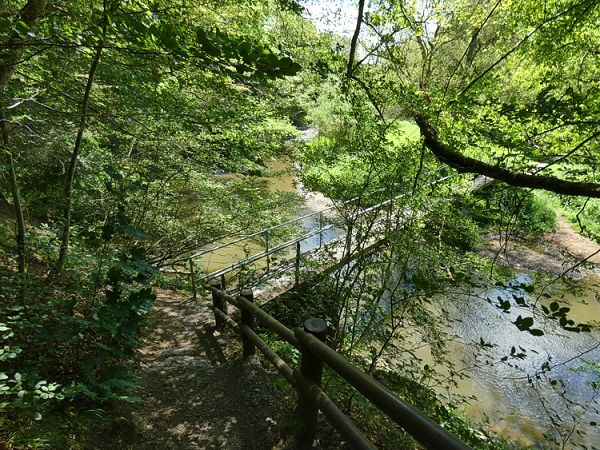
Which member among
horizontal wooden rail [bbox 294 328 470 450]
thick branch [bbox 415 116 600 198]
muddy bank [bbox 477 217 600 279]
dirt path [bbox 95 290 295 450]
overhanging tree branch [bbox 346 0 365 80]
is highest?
overhanging tree branch [bbox 346 0 365 80]

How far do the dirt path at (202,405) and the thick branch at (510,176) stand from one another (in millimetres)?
2592

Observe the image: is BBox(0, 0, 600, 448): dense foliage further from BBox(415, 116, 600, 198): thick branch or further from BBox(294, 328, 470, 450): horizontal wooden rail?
BBox(294, 328, 470, 450): horizontal wooden rail

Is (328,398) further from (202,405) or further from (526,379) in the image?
(526,379)

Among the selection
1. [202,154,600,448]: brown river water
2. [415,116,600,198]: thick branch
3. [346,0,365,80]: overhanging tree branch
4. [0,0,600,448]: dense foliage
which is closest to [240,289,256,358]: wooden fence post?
[0,0,600,448]: dense foliage

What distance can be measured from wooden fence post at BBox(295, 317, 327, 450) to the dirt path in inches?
7.4

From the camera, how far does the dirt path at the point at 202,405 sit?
7.88ft

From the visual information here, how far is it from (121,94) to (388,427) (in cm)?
514

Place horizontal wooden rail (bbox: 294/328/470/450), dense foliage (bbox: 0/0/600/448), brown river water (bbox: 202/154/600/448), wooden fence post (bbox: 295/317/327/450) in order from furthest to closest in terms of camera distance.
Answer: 1. brown river water (bbox: 202/154/600/448)
2. dense foliage (bbox: 0/0/600/448)
3. wooden fence post (bbox: 295/317/327/450)
4. horizontal wooden rail (bbox: 294/328/470/450)

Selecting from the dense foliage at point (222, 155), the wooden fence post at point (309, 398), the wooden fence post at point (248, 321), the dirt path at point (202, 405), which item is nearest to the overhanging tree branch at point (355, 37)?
the dense foliage at point (222, 155)

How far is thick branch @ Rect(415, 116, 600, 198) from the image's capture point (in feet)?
8.00

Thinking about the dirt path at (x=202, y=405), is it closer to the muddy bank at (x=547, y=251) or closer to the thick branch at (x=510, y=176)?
the thick branch at (x=510, y=176)

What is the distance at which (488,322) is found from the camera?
8852 millimetres

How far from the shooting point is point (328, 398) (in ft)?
6.36

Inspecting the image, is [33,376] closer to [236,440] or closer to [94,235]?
[94,235]
